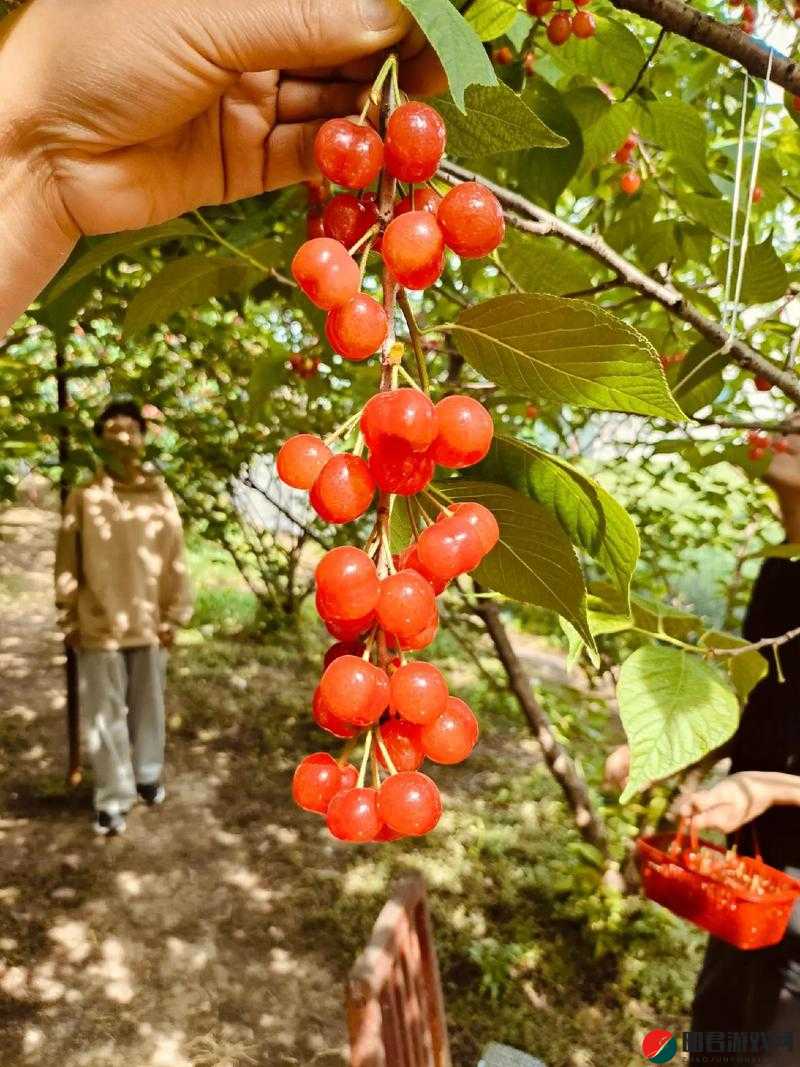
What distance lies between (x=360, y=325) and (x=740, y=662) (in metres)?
0.98

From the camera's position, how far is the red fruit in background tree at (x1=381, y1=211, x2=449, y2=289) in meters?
0.60

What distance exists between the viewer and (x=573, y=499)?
2.79 ft

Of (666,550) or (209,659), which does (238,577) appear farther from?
(666,550)

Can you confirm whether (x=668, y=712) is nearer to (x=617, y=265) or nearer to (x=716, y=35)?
(x=617, y=265)

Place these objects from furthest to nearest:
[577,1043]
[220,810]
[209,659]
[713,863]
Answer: [209,659] < [220,810] < [577,1043] < [713,863]

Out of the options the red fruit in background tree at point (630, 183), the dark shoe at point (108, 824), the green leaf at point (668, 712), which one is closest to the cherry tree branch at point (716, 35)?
the green leaf at point (668, 712)

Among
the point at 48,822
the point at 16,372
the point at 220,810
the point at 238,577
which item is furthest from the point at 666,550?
the point at 238,577

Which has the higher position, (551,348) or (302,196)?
(302,196)

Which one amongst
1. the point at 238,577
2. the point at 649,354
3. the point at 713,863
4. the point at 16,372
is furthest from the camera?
the point at 238,577

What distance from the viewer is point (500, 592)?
84cm

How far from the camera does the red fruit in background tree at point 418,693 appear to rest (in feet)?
2.09

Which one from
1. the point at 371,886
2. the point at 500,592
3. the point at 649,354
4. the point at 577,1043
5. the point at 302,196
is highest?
the point at 302,196

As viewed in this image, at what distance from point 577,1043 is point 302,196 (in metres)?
3.27

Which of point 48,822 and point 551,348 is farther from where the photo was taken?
point 48,822
